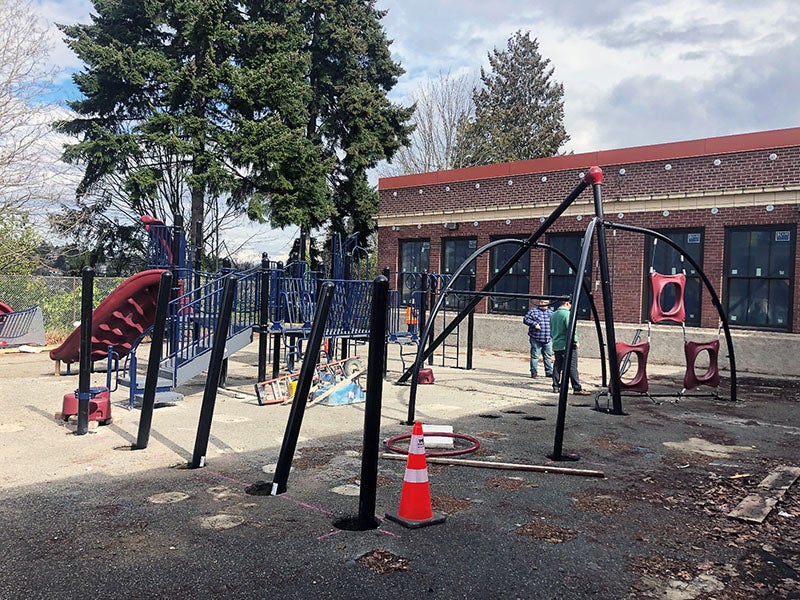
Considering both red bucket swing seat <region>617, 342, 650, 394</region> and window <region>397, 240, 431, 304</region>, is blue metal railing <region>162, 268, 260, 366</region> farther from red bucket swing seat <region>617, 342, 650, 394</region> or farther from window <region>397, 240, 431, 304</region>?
window <region>397, 240, 431, 304</region>

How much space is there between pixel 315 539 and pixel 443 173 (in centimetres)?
1871

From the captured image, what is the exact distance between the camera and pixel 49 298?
2108 cm

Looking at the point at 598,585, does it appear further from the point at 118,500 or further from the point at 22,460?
the point at 22,460

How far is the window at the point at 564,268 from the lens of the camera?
1902 centimetres

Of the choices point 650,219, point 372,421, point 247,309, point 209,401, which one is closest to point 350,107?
point 650,219

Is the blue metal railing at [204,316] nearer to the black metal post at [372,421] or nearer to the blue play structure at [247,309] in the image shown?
the blue play structure at [247,309]

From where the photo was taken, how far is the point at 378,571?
4145 mm

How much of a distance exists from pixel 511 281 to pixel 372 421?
16.4m

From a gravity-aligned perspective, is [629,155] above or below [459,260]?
above

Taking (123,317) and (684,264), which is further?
(684,264)

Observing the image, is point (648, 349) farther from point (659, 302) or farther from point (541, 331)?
point (541, 331)

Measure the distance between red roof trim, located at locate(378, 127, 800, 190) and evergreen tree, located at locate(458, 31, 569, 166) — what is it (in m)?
22.2

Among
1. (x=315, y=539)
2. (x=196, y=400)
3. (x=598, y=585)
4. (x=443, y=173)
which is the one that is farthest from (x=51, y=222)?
(x=598, y=585)

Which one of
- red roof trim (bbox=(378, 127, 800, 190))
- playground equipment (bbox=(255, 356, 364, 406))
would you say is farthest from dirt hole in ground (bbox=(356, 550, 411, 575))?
red roof trim (bbox=(378, 127, 800, 190))
